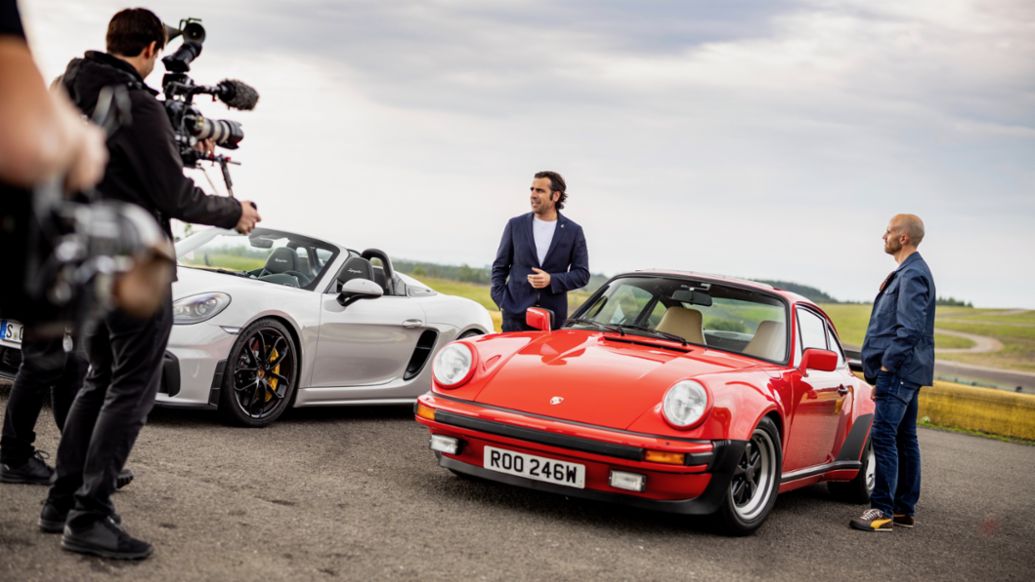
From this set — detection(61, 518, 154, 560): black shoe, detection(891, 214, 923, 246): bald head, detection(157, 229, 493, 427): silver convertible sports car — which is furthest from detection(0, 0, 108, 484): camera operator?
detection(891, 214, 923, 246): bald head

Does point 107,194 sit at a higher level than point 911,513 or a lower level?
higher

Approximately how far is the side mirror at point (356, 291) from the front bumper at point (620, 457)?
2.60 meters

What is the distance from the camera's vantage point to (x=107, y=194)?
3.92m

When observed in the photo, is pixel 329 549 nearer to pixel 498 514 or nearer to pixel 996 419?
pixel 498 514

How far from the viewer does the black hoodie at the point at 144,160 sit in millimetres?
3885

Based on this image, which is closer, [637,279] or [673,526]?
[673,526]

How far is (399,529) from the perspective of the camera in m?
4.96

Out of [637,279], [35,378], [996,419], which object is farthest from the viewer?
[996,419]

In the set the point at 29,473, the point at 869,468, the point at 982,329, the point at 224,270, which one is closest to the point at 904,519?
the point at 869,468

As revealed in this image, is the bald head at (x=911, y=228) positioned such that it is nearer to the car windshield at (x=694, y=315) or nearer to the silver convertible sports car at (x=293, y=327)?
the car windshield at (x=694, y=315)

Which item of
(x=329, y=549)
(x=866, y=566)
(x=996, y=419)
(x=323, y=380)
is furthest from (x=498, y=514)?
(x=996, y=419)

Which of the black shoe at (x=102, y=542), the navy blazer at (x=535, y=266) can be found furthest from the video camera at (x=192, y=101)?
the navy blazer at (x=535, y=266)

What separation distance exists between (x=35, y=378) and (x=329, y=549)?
60.7 inches

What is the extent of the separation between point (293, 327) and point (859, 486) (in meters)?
4.15
